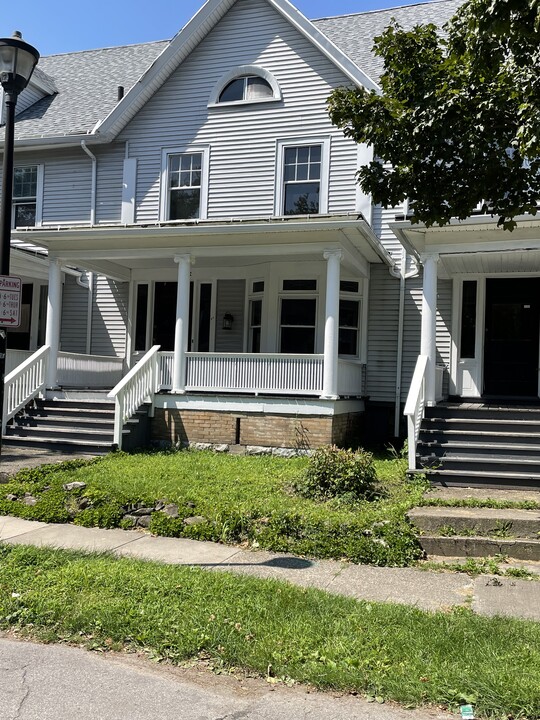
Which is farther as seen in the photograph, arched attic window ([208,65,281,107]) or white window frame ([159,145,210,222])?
white window frame ([159,145,210,222])

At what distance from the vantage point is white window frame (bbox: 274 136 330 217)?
14766mm

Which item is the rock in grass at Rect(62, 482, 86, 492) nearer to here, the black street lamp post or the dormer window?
the black street lamp post

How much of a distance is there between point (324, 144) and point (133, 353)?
6.59m

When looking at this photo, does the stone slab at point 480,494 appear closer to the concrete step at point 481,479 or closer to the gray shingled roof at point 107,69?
the concrete step at point 481,479

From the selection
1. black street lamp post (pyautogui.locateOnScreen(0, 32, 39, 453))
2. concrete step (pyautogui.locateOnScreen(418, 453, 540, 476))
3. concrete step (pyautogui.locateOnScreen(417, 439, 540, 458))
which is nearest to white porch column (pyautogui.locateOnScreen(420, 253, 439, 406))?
concrete step (pyautogui.locateOnScreen(417, 439, 540, 458))

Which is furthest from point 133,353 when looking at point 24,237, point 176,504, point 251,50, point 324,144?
point 176,504

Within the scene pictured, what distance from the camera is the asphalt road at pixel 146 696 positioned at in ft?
11.9

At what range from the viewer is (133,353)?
52.3 ft

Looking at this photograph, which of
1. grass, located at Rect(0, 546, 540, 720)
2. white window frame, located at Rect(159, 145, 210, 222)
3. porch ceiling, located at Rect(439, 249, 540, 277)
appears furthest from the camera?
white window frame, located at Rect(159, 145, 210, 222)

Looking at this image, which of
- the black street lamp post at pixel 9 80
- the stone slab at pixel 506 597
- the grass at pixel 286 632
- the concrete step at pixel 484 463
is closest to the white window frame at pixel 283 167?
the concrete step at pixel 484 463

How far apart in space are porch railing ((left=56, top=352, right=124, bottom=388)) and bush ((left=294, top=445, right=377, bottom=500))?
702cm

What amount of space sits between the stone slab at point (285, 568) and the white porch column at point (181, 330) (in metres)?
6.25

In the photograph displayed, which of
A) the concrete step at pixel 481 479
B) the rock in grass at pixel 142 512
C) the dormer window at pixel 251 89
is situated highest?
the dormer window at pixel 251 89

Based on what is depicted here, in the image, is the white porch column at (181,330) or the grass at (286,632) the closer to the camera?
the grass at (286,632)
